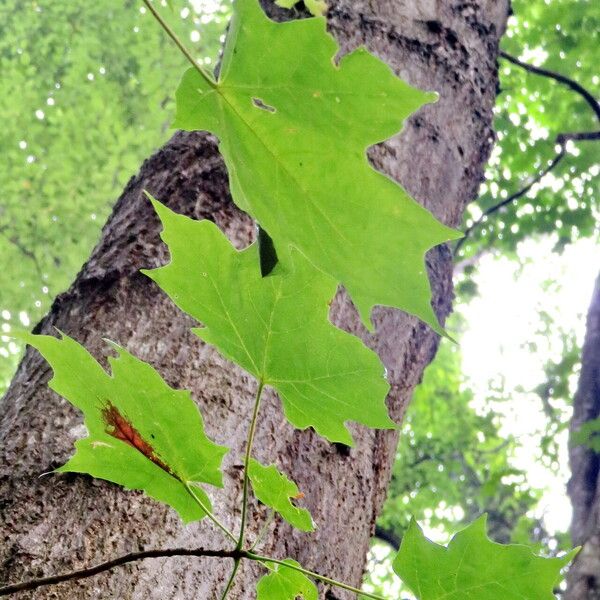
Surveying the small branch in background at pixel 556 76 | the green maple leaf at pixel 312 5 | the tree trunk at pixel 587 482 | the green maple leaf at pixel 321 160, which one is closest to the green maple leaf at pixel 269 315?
the green maple leaf at pixel 321 160

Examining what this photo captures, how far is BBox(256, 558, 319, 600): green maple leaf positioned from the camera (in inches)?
21.9

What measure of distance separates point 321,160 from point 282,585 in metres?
0.36

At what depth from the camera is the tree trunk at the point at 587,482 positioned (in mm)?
2082

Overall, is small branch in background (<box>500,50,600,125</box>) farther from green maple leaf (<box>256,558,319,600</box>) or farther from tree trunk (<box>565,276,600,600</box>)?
green maple leaf (<box>256,558,319,600</box>)

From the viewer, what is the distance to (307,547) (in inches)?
31.4

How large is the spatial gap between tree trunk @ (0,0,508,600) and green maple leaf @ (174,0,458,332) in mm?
382

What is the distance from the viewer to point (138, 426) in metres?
0.50

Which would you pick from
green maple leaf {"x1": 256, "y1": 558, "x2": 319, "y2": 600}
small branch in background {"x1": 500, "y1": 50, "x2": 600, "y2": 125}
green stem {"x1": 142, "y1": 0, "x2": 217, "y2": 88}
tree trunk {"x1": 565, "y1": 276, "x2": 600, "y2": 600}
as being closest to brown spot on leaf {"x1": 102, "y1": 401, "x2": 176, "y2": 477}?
green maple leaf {"x1": 256, "y1": 558, "x2": 319, "y2": 600}

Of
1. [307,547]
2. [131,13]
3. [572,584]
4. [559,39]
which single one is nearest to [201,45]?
[131,13]

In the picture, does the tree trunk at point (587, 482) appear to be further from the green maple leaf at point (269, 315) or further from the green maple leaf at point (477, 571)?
the green maple leaf at point (269, 315)

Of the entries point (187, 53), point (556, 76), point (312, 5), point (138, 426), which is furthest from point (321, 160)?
point (556, 76)

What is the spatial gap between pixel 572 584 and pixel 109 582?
6.28 ft

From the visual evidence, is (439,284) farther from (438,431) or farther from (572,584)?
(438,431)

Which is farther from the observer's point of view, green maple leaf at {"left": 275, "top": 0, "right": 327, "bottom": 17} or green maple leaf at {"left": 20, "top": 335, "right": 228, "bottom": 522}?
green maple leaf at {"left": 275, "top": 0, "right": 327, "bottom": 17}
